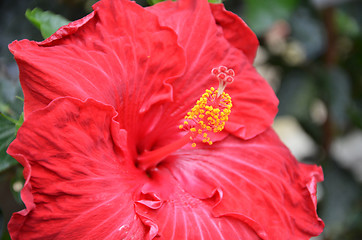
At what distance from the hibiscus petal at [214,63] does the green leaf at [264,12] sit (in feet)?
1.92

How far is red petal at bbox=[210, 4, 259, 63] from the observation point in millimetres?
1030

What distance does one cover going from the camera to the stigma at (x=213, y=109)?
97 cm

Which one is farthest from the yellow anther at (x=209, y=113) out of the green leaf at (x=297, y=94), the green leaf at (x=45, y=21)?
the green leaf at (x=297, y=94)

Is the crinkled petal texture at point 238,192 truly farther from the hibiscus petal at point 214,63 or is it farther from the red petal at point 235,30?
the red petal at point 235,30

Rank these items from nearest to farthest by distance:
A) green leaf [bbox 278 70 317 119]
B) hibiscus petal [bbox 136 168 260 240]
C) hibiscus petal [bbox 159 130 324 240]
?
hibiscus petal [bbox 136 168 260 240] → hibiscus petal [bbox 159 130 324 240] → green leaf [bbox 278 70 317 119]

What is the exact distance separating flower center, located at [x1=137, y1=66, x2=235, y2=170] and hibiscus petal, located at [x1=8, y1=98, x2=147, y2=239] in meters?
0.18

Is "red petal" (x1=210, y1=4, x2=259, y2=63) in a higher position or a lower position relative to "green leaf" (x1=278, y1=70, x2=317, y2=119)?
higher

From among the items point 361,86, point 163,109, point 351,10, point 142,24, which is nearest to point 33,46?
point 142,24

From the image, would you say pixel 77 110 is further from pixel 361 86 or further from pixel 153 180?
pixel 361 86

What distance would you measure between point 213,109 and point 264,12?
33.6 inches

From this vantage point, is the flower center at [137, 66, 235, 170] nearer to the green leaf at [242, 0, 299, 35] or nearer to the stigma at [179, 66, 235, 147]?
the stigma at [179, 66, 235, 147]

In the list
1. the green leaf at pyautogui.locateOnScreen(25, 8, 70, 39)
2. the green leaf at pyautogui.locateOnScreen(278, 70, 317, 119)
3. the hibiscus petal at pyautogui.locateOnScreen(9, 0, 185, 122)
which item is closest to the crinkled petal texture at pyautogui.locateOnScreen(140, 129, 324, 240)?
the hibiscus petal at pyautogui.locateOnScreen(9, 0, 185, 122)

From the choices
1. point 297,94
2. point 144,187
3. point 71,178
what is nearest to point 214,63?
point 144,187

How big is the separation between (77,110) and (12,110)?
1.59 ft
